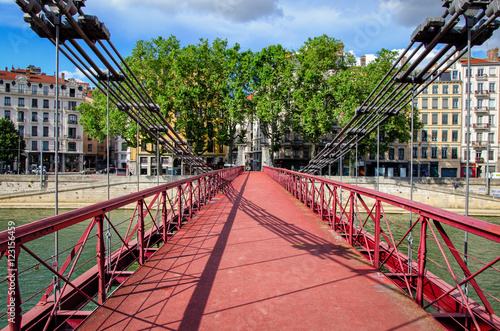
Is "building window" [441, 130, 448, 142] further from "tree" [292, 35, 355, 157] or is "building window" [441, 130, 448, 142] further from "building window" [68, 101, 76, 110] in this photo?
"building window" [68, 101, 76, 110]

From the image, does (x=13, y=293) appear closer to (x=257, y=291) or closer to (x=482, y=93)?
(x=257, y=291)

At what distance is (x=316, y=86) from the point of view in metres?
30.1

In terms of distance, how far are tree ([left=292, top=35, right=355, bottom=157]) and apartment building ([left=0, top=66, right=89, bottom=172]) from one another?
31296 millimetres

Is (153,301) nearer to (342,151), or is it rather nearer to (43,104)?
(342,151)

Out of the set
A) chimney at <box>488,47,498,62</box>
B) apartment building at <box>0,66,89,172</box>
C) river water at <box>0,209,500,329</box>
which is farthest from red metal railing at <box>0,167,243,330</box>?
chimney at <box>488,47,498,62</box>

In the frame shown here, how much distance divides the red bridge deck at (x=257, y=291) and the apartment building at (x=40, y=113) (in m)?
45.3

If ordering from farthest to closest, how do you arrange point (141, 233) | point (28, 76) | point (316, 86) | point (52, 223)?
point (28, 76)
point (316, 86)
point (141, 233)
point (52, 223)

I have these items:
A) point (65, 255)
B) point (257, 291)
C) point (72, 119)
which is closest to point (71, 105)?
point (72, 119)

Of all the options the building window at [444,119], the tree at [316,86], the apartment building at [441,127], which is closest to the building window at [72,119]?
the tree at [316,86]

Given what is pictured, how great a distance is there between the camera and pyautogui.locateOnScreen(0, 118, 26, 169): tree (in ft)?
127

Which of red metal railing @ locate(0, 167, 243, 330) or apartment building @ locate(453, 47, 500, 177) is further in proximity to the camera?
apartment building @ locate(453, 47, 500, 177)

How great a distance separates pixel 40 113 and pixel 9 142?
7.04m

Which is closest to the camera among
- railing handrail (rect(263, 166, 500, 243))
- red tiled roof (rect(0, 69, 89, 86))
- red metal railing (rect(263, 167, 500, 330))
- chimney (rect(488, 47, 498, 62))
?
railing handrail (rect(263, 166, 500, 243))

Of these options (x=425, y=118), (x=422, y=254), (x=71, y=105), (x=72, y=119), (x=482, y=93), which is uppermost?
(x=482, y=93)
